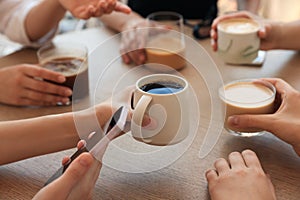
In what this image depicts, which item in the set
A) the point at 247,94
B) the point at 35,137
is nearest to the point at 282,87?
the point at 247,94

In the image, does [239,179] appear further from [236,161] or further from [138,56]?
[138,56]

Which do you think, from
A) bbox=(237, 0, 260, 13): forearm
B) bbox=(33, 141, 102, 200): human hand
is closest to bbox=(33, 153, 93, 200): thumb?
bbox=(33, 141, 102, 200): human hand

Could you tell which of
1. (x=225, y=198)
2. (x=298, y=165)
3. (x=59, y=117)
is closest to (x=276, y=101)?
(x=298, y=165)

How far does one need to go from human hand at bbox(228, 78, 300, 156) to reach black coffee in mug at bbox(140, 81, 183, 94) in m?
0.16

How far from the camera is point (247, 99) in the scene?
943 millimetres

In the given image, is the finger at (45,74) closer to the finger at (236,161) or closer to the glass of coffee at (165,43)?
the glass of coffee at (165,43)

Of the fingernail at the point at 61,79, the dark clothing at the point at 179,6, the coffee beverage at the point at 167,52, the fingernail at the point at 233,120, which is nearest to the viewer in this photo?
the fingernail at the point at 233,120

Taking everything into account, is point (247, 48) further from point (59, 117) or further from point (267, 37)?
point (59, 117)

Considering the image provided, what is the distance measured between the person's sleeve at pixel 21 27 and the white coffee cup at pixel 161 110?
0.63 meters

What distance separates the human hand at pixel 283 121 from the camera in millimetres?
853

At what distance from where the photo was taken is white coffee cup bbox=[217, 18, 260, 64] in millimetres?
1141

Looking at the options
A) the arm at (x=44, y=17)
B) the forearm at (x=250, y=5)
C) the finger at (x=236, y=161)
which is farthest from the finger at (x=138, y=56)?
the forearm at (x=250, y=5)

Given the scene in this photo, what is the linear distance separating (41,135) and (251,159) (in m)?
0.41

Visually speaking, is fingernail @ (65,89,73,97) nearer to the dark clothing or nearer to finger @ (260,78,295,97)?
finger @ (260,78,295,97)
